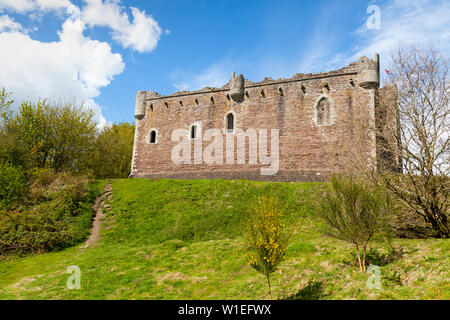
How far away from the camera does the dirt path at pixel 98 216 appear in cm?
1583

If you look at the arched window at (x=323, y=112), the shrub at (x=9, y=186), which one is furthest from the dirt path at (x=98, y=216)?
the arched window at (x=323, y=112)

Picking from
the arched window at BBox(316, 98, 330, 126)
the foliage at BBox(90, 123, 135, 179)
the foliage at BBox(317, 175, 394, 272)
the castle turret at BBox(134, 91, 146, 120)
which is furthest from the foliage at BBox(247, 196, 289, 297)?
the foliage at BBox(90, 123, 135, 179)

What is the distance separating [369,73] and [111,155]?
26844mm

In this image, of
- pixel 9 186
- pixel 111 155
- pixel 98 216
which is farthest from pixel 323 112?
pixel 111 155

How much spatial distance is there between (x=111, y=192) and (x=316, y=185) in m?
14.0

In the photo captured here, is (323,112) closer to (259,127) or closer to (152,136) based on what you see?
(259,127)

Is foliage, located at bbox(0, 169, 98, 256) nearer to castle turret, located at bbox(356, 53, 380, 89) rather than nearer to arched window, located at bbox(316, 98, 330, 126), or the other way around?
arched window, located at bbox(316, 98, 330, 126)

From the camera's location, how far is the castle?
21.3 m

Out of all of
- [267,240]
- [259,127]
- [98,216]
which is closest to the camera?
[267,240]

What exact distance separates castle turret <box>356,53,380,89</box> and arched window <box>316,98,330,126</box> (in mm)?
2518

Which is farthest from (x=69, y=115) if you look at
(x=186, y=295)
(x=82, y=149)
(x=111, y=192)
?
(x=186, y=295)

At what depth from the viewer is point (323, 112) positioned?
22312 mm

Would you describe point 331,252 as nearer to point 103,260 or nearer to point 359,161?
point 359,161

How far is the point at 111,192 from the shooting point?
73.2 ft
